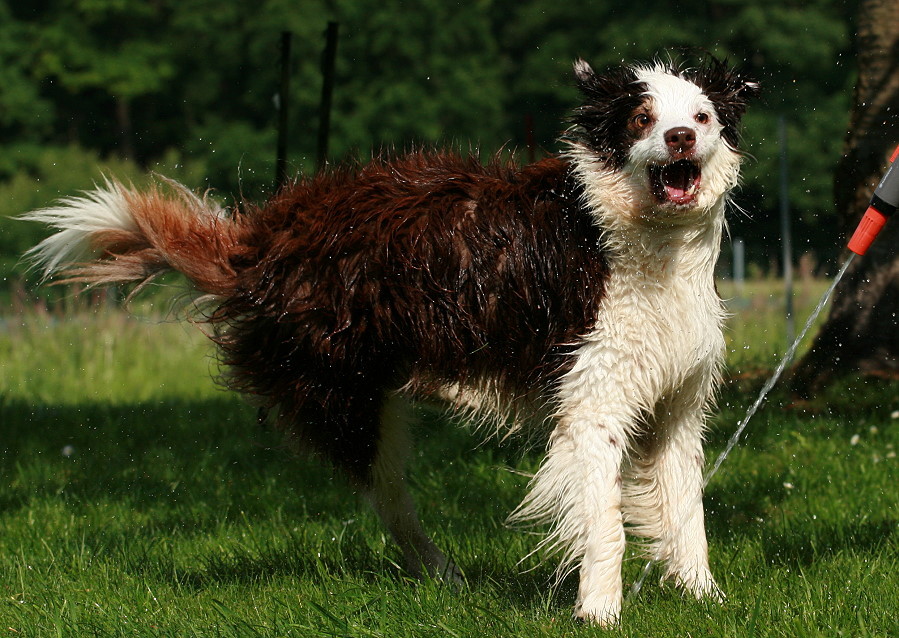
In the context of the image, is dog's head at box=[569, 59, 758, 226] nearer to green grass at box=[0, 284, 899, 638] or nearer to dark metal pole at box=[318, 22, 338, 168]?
green grass at box=[0, 284, 899, 638]

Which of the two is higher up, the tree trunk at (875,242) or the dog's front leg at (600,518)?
the tree trunk at (875,242)

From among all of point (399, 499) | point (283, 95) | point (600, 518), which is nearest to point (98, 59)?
point (283, 95)

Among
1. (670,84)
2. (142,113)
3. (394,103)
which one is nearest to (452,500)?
(670,84)

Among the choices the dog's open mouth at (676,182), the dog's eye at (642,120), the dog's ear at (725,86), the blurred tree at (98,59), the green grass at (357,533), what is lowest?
the blurred tree at (98,59)

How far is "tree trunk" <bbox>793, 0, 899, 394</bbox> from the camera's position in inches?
280

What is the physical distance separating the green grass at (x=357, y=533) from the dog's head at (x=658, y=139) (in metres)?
1.40

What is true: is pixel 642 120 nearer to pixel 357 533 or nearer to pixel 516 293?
pixel 516 293

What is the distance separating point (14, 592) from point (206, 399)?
189 inches

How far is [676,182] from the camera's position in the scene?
3914 mm

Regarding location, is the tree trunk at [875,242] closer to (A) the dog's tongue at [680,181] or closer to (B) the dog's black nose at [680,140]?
(A) the dog's tongue at [680,181]

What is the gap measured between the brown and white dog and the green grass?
0.31m

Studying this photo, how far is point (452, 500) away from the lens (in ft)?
18.8

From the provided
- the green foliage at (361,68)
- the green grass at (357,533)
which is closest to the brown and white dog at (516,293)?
the green grass at (357,533)

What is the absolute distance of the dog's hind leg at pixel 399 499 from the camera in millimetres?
4602
